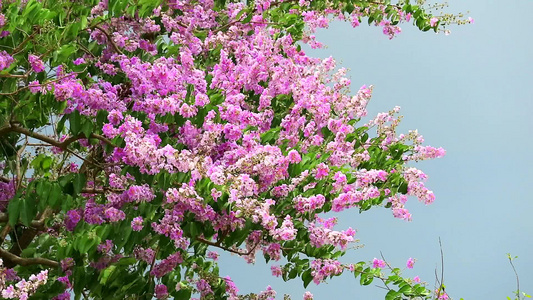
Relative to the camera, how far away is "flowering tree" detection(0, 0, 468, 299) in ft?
14.0

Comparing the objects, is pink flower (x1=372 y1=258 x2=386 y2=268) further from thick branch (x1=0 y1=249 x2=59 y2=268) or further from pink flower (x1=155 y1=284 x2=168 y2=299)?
thick branch (x1=0 y1=249 x2=59 y2=268)

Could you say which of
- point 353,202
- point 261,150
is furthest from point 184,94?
point 353,202

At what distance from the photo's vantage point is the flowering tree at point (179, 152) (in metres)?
4.25

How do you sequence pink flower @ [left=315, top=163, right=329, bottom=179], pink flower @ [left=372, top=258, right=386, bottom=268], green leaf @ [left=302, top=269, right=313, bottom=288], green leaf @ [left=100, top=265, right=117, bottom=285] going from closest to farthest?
green leaf @ [left=100, top=265, right=117, bottom=285], pink flower @ [left=315, top=163, right=329, bottom=179], green leaf @ [left=302, top=269, right=313, bottom=288], pink flower @ [left=372, top=258, right=386, bottom=268]

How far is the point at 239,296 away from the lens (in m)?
5.87

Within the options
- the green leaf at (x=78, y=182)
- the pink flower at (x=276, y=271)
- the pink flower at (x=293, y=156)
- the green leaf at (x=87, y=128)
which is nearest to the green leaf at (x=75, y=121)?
the green leaf at (x=87, y=128)

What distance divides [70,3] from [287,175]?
90.6 inches

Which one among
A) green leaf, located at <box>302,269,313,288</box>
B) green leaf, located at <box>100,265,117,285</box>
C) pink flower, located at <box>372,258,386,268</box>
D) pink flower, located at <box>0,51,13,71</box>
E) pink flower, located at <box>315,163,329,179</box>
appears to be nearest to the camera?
green leaf, located at <box>100,265,117,285</box>

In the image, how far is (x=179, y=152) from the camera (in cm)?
464

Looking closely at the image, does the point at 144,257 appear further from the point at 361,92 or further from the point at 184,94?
the point at 361,92

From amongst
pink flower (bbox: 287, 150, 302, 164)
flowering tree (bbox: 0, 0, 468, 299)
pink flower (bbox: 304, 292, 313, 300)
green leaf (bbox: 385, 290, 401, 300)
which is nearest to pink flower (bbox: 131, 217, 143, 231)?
flowering tree (bbox: 0, 0, 468, 299)

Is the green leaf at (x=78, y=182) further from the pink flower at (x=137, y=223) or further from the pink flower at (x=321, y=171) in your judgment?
the pink flower at (x=321, y=171)

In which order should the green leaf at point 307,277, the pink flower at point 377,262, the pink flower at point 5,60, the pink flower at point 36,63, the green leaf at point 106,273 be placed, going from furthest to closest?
the pink flower at point 377,262 < the green leaf at point 307,277 < the pink flower at point 36,63 < the pink flower at point 5,60 < the green leaf at point 106,273

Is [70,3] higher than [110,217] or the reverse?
higher
